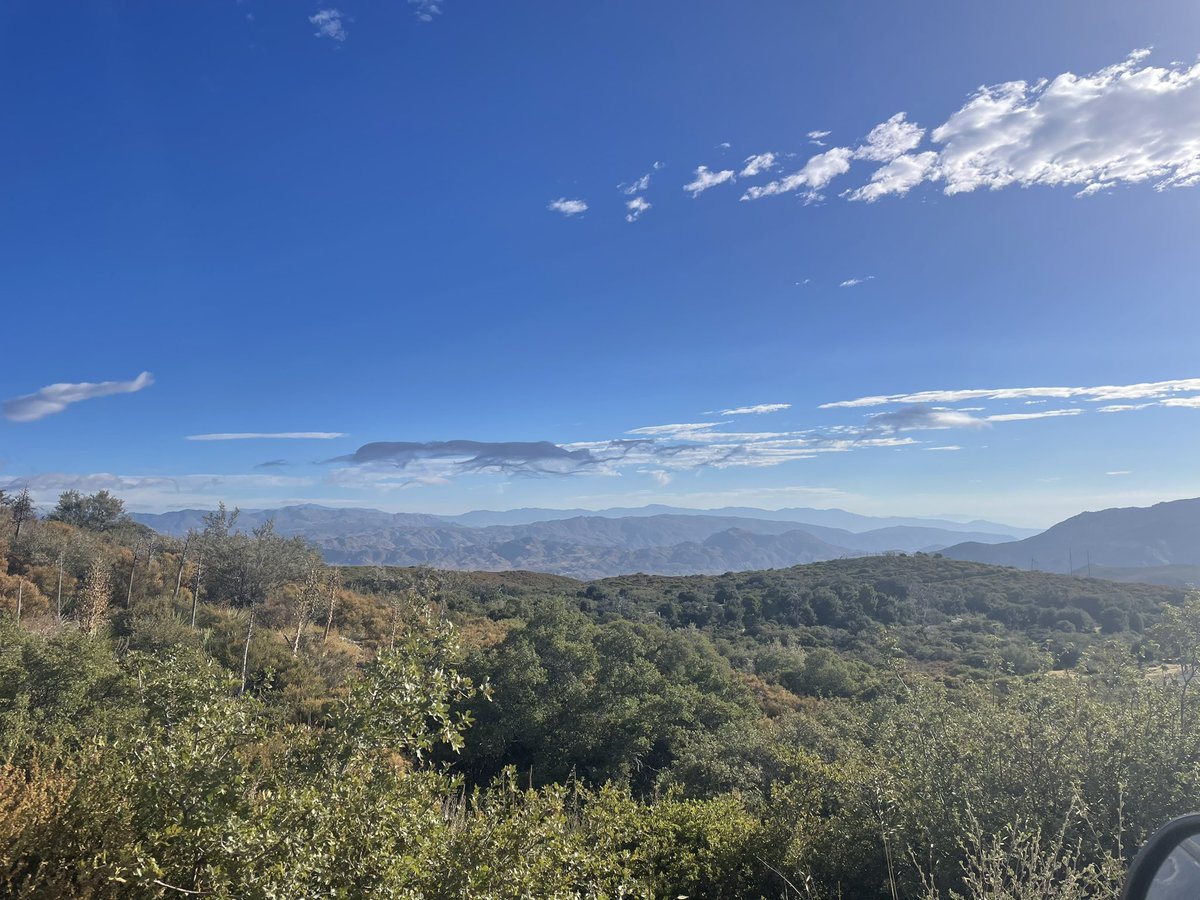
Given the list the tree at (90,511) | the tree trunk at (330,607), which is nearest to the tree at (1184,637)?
the tree trunk at (330,607)

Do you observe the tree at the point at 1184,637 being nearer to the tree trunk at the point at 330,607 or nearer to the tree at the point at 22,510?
the tree trunk at the point at 330,607

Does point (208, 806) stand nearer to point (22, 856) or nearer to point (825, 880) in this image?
point (22, 856)

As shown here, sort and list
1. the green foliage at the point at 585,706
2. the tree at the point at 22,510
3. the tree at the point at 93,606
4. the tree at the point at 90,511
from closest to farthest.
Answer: the green foliage at the point at 585,706 → the tree at the point at 93,606 → the tree at the point at 22,510 → the tree at the point at 90,511

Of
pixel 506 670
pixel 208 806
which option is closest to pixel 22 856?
pixel 208 806

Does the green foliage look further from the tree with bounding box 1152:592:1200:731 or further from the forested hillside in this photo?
the tree with bounding box 1152:592:1200:731

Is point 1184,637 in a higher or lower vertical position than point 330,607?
higher

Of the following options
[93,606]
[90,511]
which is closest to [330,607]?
[93,606]

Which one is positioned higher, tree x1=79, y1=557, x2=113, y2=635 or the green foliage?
tree x1=79, y1=557, x2=113, y2=635

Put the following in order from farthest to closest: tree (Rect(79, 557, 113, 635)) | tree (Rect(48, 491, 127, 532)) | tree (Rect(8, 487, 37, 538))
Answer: tree (Rect(48, 491, 127, 532)) → tree (Rect(8, 487, 37, 538)) → tree (Rect(79, 557, 113, 635))

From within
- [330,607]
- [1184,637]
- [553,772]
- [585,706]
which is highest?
[1184,637]

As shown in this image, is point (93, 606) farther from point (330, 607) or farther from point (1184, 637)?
point (1184, 637)

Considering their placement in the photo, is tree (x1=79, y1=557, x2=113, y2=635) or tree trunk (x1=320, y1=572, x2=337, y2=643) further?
A: tree trunk (x1=320, y1=572, x2=337, y2=643)

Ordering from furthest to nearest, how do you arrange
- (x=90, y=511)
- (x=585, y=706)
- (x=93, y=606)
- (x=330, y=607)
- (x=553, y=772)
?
(x=90, y=511) < (x=330, y=607) < (x=93, y=606) < (x=585, y=706) < (x=553, y=772)

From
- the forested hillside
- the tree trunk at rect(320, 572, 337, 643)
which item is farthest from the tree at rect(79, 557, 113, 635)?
the tree trunk at rect(320, 572, 337, 643)
